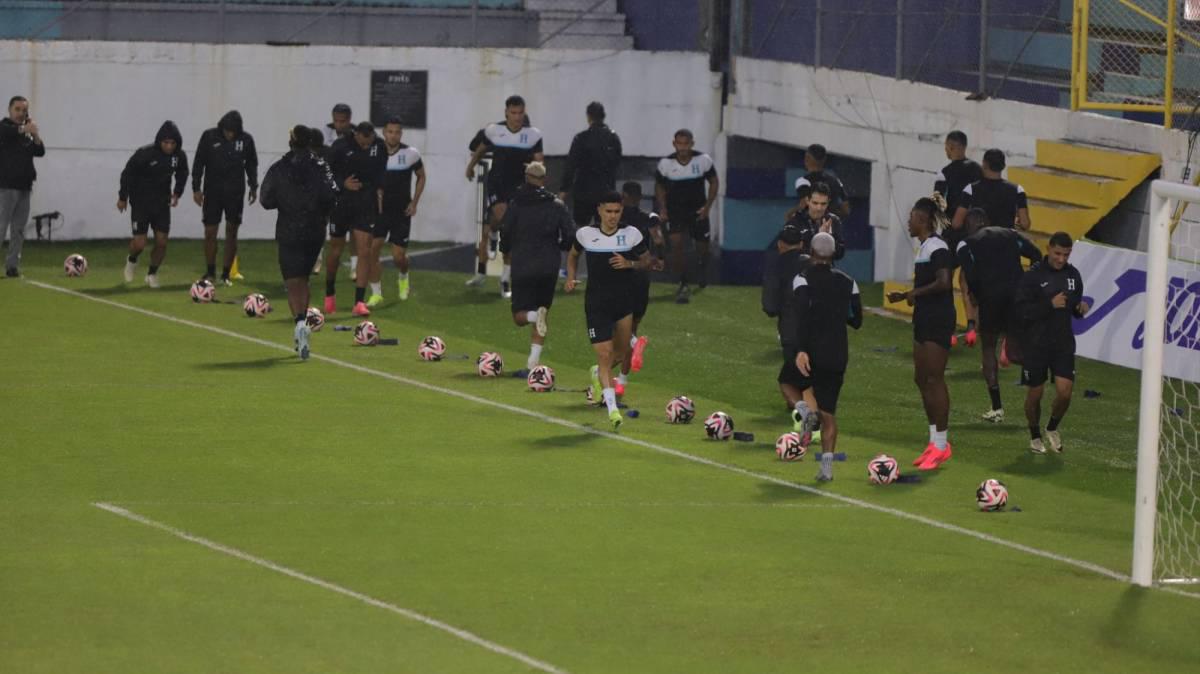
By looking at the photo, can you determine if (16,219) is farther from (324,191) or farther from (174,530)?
(174,530)

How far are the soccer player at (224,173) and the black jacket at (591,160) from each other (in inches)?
161

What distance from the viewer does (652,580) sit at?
12.8 m

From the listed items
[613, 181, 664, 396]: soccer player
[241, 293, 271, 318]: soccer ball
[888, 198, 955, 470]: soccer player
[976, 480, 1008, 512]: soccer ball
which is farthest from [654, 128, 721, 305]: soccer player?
[976, 480, 1008, 512]: soccer ball

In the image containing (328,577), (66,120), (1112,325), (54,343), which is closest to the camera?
(328,577)

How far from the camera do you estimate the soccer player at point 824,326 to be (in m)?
15.9

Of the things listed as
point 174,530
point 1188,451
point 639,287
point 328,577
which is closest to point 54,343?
point 639,287

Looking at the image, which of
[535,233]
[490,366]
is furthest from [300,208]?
[535,233]

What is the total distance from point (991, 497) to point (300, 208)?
9.17m

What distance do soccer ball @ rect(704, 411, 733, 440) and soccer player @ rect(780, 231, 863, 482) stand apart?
186 cm

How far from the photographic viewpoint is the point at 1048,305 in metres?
17.4

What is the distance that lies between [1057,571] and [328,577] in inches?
188

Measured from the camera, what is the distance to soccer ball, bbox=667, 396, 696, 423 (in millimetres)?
18641

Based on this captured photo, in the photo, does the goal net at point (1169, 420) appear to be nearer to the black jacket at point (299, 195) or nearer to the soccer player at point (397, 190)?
the black jacket at point (299, 195)

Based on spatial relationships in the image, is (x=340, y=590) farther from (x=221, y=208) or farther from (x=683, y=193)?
(x=683, y=193)
